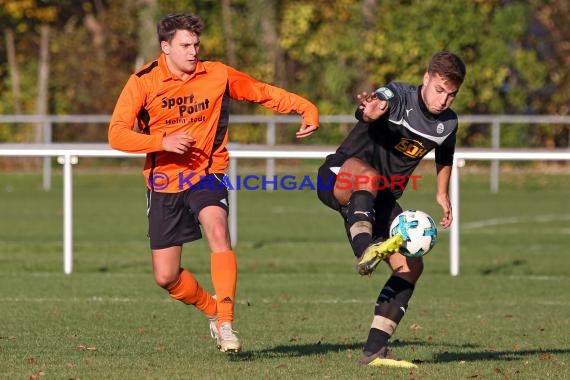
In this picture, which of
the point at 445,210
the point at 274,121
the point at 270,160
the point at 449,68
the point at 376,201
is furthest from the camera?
the point at 274,121

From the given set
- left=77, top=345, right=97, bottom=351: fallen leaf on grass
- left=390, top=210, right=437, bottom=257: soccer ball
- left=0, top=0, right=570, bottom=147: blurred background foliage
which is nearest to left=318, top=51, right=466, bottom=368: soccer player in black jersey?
left=390, top=210, right=437, bottom=257: soccer ball

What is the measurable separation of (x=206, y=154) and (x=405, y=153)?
1.29 meters

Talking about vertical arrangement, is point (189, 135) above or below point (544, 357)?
above

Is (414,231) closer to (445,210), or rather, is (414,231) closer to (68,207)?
(445,210)

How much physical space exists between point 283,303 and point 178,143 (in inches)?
178

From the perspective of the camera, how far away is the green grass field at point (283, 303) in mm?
8312

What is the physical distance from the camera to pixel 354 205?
8.05m

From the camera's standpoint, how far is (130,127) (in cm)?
839

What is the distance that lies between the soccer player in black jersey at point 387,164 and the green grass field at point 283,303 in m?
0.39

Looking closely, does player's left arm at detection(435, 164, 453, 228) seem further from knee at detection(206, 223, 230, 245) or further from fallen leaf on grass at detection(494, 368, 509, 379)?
knee at detection(206, 223, 230, 245)

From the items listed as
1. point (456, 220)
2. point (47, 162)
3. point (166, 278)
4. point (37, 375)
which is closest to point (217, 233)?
point (166, 278)

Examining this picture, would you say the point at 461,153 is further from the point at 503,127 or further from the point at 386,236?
the point at 503,127

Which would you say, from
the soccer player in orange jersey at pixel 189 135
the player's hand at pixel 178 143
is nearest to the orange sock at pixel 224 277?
the soccer player in orange jersey at pixel 189 135

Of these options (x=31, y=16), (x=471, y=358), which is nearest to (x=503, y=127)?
(x=31, y=16)
